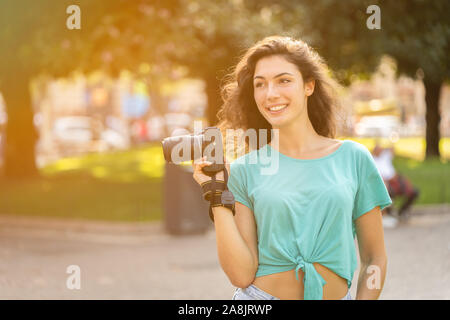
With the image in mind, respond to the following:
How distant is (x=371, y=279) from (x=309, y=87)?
2.66ft

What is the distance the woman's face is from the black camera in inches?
10.4

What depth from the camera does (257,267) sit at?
2693 mm

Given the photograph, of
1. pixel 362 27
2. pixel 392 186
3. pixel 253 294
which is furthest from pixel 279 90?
pixel 362 27

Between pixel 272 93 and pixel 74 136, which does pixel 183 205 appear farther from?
pixel 74 136

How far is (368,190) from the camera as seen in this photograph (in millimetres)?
2711

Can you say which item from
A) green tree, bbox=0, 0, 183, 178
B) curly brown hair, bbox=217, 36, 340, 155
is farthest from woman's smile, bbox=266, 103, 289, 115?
green tree, bbox=0, 0, 183, 178

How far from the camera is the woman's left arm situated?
8.74 ft

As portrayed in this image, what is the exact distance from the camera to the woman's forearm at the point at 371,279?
104 inches

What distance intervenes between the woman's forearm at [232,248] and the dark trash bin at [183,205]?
897cm

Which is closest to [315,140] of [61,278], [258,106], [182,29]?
[258,106]

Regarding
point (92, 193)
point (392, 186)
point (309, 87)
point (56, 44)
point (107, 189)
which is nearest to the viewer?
point (309, 87)

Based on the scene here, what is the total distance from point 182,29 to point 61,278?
8459 millimetres

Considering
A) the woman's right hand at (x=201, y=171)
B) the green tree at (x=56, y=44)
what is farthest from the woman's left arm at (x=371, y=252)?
the green tree at (x=56, y=44)

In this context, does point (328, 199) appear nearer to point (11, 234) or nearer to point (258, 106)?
point (258, 106)
